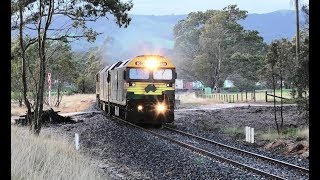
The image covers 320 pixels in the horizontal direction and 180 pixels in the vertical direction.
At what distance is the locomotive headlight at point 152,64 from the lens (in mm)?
20172

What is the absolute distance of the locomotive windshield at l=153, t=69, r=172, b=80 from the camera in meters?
20.0

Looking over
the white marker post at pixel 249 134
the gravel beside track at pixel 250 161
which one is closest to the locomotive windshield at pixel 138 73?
the gravel beside track at pixel 250 161

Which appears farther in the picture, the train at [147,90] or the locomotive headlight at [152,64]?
the locomotive headlight at [152,64]

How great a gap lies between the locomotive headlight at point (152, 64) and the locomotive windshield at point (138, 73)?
34 cm

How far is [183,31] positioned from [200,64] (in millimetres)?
18015

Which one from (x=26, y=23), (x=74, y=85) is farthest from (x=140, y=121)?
(x=74, y=85)

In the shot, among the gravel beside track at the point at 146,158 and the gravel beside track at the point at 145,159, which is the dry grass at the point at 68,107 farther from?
the gravel beside track at the point at 145,159

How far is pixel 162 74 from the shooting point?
66.4 ft

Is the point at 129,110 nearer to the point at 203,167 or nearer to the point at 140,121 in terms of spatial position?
the point at 140,121

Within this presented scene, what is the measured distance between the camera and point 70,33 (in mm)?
19406

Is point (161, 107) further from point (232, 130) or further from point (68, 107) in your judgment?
point (68, 107)

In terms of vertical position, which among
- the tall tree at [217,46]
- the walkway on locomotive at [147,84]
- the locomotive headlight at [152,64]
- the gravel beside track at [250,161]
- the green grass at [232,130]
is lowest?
the green grass at [232,130]

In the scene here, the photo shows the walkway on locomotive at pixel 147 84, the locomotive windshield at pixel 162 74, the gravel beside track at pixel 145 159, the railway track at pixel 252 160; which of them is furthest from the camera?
the locomotive windshield at pixel 162 74

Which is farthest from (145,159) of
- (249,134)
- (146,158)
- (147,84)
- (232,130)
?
(232,130)
